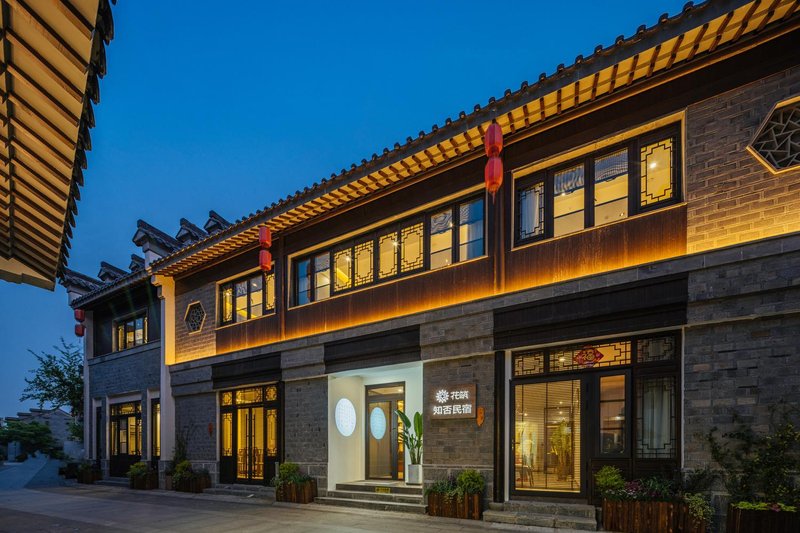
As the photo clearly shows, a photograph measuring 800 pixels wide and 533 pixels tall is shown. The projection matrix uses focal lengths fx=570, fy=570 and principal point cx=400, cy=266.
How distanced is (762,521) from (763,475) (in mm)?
493

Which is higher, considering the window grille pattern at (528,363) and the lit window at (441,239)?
the lit window at (441,239)

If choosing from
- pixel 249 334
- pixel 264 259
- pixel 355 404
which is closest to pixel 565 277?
pixel 355 404

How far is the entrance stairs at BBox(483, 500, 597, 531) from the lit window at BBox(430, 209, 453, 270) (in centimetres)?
411

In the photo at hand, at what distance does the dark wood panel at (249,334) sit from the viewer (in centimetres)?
1354

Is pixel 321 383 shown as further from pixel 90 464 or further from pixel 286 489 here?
pixel 90 464

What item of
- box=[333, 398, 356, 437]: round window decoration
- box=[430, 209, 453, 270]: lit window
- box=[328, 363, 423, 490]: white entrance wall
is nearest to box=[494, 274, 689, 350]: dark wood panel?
box=[430, 209, 453, 270]: lit window

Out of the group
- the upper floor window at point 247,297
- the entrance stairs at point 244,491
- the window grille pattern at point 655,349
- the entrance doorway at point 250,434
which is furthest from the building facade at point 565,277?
the upper floor window at point 247,297

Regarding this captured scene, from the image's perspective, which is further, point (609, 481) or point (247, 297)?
point (247, 297)

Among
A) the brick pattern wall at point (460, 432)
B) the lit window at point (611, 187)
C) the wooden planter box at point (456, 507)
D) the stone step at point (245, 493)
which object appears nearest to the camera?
the lit window at point (611, 187)

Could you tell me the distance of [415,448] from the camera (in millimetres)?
10914

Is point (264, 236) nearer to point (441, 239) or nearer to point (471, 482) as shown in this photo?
point (441, 239)

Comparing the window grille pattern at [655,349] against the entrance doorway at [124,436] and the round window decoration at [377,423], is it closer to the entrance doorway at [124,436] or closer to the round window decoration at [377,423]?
the round window decoration at [377,423]

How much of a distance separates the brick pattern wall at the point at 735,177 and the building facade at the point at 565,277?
0.07 ft

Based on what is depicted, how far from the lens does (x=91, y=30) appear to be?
13.4 ft
